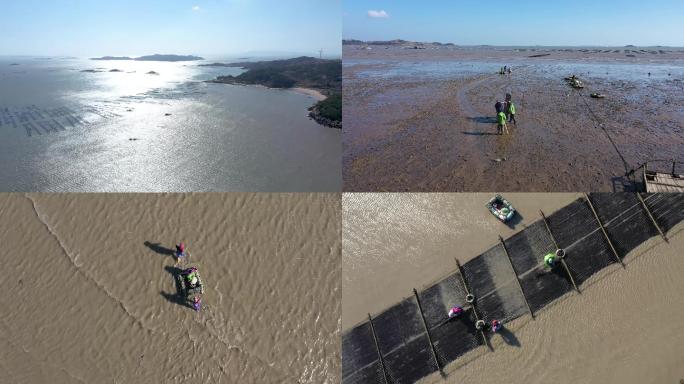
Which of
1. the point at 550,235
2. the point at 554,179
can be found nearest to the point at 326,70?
the point at 554,179

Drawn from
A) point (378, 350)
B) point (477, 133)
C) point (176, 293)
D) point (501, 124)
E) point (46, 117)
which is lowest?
point (378, 350)

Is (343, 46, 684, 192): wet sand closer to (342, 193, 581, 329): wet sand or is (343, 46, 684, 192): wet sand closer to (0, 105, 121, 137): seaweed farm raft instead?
(342, 193, 581, 329): wet sand

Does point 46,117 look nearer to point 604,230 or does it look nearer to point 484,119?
point 484,119

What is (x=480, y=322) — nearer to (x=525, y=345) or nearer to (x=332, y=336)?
(x=525, y=345)

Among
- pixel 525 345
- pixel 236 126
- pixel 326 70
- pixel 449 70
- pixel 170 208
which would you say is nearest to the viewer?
pixel 525 345

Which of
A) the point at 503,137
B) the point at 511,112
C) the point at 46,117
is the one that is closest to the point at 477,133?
the point at 503,137
